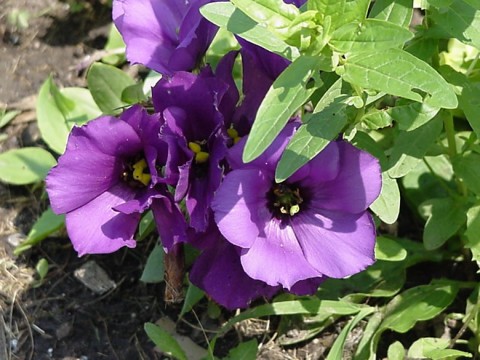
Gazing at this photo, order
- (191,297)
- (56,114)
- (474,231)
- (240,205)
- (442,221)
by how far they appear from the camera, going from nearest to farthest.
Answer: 1. (240,205)
2. (474,231)
3. (442,221)
4. (191,297)
5. (56,114)

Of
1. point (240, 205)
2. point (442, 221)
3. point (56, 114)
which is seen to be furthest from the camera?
point (56, 114)

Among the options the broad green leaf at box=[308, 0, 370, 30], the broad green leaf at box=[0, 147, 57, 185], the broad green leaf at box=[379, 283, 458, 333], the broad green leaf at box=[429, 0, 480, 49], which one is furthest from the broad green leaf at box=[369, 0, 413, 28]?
the broad green leaf at box=[0, 147, 57, 185]

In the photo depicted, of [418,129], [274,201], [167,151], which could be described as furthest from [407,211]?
[167,151]

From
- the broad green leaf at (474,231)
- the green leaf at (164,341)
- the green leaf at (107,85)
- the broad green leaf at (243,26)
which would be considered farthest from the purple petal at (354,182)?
the green leaf at (107,85)

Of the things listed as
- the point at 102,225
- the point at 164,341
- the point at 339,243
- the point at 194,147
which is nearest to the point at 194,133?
the point at 194,147

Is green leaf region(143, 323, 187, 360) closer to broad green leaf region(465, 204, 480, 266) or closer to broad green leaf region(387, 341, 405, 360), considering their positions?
broad green leaf region(387, 341, 405, 360)

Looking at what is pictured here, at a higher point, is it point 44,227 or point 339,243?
point 339,243

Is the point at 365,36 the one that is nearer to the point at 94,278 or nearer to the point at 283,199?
the point at 283,199
